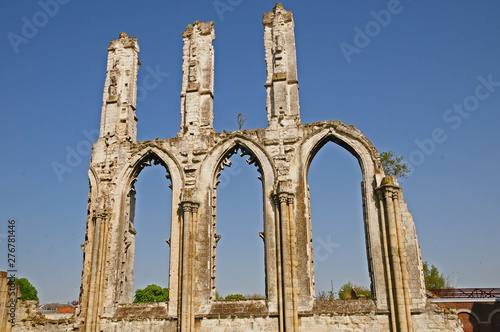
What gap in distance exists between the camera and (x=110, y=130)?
15172 millimetres

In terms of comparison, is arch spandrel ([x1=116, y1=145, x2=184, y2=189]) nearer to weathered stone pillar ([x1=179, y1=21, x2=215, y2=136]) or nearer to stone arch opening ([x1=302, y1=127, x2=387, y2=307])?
weathered stone pillar ([x1=179, y1=21, x2=215, y2=136])

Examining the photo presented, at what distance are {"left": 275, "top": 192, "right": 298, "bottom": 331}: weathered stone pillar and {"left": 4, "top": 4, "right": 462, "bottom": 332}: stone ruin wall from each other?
27mm

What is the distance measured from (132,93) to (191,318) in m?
7.98

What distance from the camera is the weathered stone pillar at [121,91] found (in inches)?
603

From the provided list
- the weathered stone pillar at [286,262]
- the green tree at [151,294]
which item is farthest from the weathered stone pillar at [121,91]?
the green tree at [151,294]

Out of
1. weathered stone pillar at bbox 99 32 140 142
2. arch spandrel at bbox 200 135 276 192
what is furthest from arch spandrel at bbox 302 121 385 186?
weathered stone pillar at bbox 99 32 140 142

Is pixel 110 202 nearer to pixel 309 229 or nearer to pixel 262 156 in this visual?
pixel 262 156

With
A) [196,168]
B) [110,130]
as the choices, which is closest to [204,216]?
[196,168]

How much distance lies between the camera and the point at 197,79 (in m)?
15.0

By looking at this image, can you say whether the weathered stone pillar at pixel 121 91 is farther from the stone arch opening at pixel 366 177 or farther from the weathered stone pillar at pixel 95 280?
the stone arch opening at pixel 366 177

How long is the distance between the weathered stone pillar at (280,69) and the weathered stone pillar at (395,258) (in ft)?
11.2

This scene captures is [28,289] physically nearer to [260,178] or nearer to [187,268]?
[187,268]

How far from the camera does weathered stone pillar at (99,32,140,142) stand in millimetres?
15305

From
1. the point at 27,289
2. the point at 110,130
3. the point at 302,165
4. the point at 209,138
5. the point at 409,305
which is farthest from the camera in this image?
the point at 27,289
